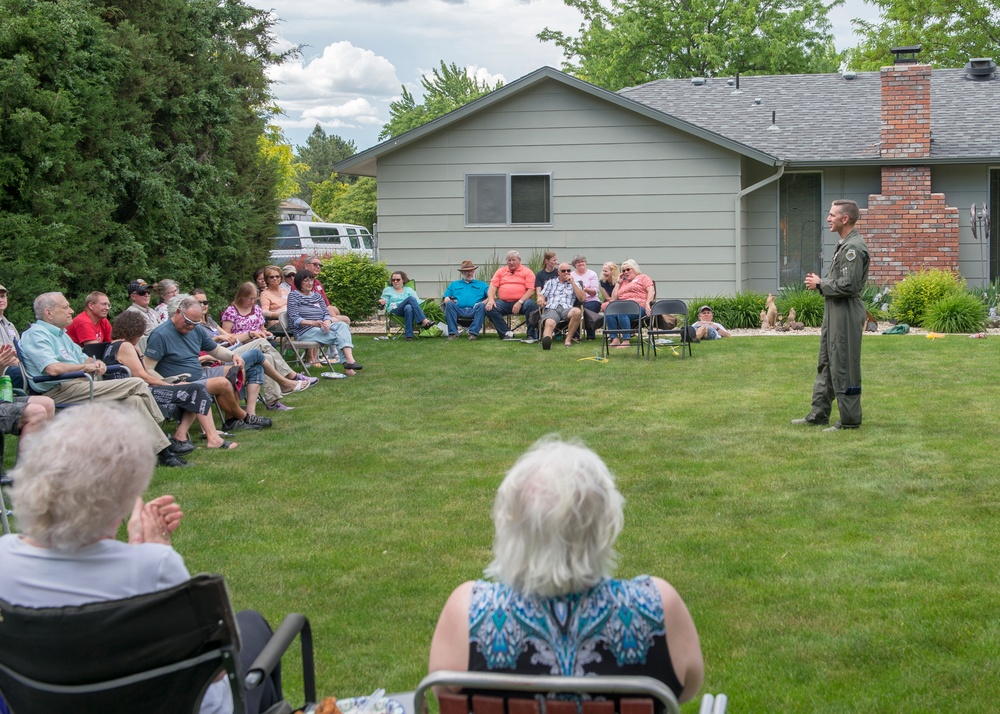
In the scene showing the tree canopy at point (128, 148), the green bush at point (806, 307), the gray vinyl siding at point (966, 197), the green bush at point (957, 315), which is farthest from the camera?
the gray vinyl siding at point (966, 197)

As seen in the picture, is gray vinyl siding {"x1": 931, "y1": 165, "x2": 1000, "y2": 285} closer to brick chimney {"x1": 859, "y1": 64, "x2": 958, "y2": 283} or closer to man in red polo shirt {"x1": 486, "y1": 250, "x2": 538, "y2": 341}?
brick chimney {"x1": 859, "y1": 64, "x2": 958, "y2": 283}

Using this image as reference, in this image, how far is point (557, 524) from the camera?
Answer: 223cm

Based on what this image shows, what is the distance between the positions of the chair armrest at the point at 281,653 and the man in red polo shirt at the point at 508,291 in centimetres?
1243

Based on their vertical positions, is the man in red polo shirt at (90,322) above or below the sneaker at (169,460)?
above

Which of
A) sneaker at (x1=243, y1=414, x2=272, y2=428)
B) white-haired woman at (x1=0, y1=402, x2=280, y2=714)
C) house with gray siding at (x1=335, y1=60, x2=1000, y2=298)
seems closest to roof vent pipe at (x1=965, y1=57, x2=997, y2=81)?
house with gray siding at (x1=335, y1=60, x2=1000, y2=298)

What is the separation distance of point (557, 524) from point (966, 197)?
17.7 metres

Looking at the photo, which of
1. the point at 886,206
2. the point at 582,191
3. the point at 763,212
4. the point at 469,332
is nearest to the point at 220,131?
the point at 469,332

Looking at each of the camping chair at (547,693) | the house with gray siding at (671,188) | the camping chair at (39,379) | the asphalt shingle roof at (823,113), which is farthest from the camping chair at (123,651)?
the asphalt shingle roof at (823,113)

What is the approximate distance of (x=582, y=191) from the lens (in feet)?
57.2

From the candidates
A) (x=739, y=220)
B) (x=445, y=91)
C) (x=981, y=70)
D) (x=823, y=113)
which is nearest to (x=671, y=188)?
(x=739, y=220)

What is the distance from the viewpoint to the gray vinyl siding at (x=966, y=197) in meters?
17.8

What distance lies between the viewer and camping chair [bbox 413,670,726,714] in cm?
210

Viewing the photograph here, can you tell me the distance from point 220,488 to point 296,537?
1.31 m

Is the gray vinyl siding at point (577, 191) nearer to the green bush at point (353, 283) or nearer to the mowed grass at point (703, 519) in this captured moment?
the green bush at point (353, 283)
